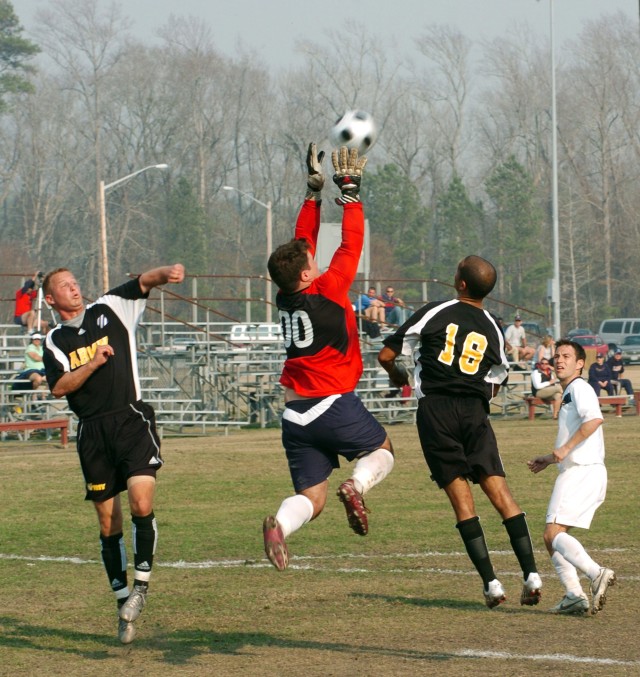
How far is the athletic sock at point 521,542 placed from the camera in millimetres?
6848

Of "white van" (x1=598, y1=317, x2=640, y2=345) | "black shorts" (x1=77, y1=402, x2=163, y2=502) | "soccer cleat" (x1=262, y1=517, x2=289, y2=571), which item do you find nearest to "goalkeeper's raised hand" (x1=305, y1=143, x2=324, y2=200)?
"black shorts" (x1=77, y1=402, x2=163, y2=502)

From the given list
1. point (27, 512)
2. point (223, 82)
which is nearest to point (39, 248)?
point (223, 82)

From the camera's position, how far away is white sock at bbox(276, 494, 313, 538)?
6.16m

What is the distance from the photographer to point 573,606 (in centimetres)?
701

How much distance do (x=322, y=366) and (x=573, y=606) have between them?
2.11m

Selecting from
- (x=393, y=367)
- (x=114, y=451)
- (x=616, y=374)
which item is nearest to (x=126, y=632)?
(x=114, y=451)

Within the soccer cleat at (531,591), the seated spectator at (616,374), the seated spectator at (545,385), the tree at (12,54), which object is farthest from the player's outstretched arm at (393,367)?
the tree at (12,54)

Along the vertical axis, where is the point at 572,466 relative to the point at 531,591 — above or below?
above

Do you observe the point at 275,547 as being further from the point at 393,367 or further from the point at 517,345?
the point at 517,345

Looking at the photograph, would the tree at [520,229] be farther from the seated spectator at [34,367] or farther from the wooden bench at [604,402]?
the seated spectator at [34,367]

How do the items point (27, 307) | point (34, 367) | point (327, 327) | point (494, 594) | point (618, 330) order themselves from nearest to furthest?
point (327, 327)
point (494, 594)
point (34, 367)
point (27, 307)
point (618, 330)

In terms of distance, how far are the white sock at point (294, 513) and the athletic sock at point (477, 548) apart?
3.21 ft

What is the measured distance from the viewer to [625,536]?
32.6 feet

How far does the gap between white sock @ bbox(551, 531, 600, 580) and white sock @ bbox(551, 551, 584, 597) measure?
0.15 feet
